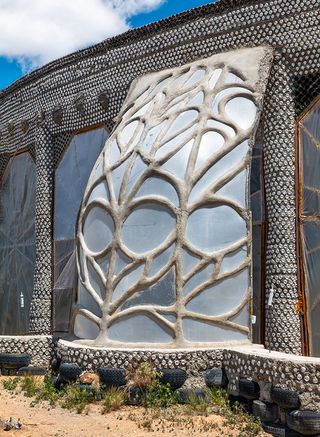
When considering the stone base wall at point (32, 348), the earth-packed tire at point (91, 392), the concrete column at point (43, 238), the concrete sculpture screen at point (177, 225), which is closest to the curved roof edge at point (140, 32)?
the concrete sculpture screen at point (177, 225)

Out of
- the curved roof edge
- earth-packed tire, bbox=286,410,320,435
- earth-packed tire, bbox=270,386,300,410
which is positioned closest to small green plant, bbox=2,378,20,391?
earth-packed tire, bbox=270,386,300,410

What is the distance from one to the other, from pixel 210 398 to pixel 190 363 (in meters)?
0.49

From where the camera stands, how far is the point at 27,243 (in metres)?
13.5

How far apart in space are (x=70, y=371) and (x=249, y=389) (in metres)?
2.28

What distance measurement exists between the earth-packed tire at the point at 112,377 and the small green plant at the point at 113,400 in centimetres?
15

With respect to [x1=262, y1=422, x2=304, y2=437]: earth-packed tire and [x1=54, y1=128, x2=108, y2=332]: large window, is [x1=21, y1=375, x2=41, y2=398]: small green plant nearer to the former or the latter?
[x1=54, y1=128, x2=108, y2=332]: large window

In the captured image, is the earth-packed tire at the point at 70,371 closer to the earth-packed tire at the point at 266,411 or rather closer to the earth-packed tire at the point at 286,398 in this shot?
the earth-packed tire at the point at 266,411

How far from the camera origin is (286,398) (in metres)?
6.04

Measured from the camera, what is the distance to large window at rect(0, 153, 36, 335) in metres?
13.4

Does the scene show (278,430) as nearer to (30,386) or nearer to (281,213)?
(281,213)

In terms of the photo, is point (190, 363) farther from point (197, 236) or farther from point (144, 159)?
point (144, 159)

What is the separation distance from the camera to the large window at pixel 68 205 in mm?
11828

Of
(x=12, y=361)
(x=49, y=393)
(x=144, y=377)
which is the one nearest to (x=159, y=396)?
(x=144, y=377)

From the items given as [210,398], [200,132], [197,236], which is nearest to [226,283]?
[197,236]
